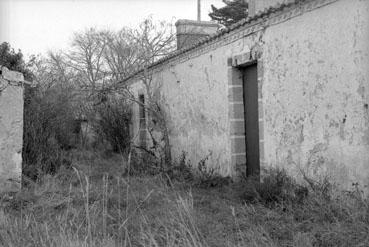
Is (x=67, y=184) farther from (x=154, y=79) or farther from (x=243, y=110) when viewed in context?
(x=154, y=79)

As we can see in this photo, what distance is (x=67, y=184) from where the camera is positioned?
295 inches

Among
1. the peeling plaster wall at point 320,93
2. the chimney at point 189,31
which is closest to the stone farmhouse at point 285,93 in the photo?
the peeling plaster wall at point 320,93

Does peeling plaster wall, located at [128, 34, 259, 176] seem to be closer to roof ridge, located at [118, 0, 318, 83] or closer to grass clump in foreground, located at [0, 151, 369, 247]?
roof ridge, located at [118, 0, 318, 83]

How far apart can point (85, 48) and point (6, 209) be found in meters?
23.1

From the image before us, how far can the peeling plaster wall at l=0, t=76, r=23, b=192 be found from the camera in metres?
6.59

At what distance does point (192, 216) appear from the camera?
15.1 feet

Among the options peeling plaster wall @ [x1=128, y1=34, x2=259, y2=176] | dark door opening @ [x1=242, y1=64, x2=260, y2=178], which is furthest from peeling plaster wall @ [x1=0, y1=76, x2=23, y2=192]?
dark door opening @ [x1=242, y1=64, x2=260, y2=178]

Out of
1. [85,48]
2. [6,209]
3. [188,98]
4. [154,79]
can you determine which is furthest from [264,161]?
[85,48]

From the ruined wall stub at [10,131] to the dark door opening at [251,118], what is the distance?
3742 millimetres

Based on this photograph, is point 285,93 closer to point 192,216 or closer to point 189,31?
point 192,216

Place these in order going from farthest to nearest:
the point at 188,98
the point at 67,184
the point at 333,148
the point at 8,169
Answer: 1. the point at 188,98
2. the point at 67,184
3. the point at 8,169
4. the point at 333,148

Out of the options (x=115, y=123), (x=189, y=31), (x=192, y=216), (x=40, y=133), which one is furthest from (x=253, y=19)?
(x=115, y=123)

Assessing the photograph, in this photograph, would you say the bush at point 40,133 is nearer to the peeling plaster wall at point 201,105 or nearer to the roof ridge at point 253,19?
the peeling plaster wall at point 201,105

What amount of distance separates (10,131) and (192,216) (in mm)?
3502
